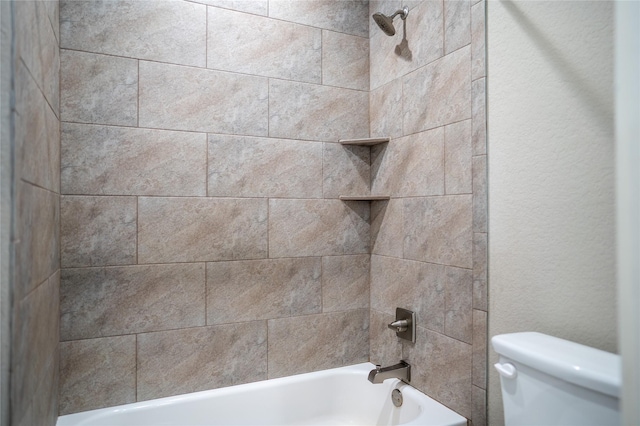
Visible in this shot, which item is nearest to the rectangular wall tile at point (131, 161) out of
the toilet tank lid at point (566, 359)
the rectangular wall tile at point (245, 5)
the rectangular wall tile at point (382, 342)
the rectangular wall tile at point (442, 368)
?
the rectangular wall tile at point (245, 5)

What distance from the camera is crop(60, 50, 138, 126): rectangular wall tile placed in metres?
1.66

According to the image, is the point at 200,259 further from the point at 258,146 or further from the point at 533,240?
the point at 533,240

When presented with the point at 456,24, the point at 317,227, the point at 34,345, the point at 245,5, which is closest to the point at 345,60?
the point at 245,5

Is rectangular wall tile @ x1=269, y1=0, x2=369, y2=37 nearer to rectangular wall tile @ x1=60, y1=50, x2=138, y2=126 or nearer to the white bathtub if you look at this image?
rectangular wall tile @ x1=60, y1=50, x2=138, y2=126

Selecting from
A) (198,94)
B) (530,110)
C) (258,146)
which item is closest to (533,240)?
(530,110)

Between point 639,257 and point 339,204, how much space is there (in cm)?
163

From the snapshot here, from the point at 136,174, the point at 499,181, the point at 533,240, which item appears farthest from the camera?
the point at 136,174

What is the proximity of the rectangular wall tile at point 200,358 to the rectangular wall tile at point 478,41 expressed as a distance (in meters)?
1.47

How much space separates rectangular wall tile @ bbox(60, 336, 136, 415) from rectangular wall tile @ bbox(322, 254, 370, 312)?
95 centimetres

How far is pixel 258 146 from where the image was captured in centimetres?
199

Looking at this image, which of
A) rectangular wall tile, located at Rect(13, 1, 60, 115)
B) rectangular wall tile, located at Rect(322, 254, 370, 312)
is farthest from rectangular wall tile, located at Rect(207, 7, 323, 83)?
rectangular wall tile, located at Rect(322, 254, 370, 312)

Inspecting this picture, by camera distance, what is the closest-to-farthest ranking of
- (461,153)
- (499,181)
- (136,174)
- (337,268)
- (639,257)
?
(639,257)
(499,181)
(461,153)
(136,174)
(337,268)

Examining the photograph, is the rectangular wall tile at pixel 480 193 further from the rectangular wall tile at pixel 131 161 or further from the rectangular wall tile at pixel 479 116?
the rectangular wall tile at pixel 131 161

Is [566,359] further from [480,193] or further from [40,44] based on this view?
[40,44]
